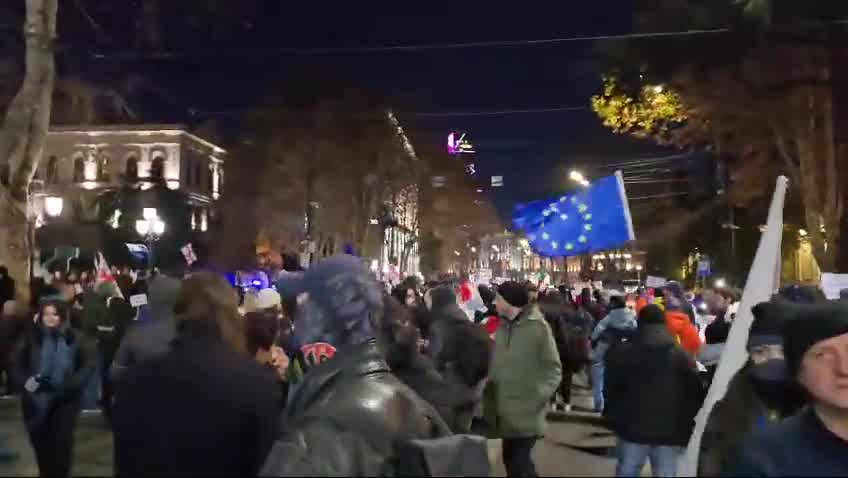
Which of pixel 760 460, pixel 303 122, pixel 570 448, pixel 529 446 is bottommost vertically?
pixel 529 446

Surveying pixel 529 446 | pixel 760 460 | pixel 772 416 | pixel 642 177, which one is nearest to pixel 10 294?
pixel 529 446

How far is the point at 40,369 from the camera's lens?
7121 millimetres

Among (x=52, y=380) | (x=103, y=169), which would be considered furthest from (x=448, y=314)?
(x=103, y=169)

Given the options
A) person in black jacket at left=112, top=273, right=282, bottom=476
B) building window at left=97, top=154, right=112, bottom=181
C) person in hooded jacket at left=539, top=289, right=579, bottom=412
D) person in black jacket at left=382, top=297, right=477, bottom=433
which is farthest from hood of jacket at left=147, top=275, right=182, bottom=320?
building window at left=97, top=154, right=112, bottom=181

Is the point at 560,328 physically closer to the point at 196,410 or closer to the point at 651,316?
the point at 651,316

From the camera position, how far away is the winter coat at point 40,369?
707 cm

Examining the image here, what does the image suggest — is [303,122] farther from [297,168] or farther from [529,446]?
[529,446]

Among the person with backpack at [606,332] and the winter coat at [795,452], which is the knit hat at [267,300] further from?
the winter coat at [795,452]

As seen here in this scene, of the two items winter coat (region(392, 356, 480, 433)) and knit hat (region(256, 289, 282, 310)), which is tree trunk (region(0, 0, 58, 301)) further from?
winter coat (region(392, 356, 480, 433))

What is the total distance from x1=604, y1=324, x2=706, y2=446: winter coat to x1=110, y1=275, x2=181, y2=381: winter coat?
279 cm

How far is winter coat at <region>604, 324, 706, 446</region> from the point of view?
6016 millimetres

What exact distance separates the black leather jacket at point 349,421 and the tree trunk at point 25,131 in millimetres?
13387

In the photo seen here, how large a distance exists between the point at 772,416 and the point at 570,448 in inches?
28.9

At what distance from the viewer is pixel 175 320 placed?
11.8 feet
